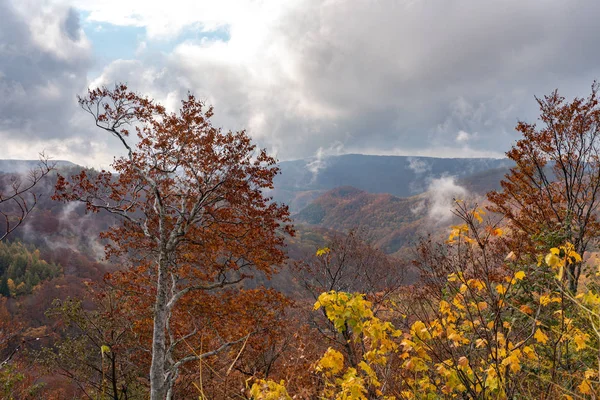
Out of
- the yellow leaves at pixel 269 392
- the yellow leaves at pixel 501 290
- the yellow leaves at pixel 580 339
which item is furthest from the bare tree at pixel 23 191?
the yellow leaves at pixel 580 339

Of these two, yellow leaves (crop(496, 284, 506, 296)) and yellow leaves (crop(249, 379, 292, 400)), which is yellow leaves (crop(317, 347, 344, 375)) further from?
yellow leaves (crop(496, 284, 506, 296))

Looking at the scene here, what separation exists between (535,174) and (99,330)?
18.0 meters

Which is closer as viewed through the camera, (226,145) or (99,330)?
(226,145)

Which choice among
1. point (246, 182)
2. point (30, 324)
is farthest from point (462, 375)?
point (30, 324)

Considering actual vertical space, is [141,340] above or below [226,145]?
below

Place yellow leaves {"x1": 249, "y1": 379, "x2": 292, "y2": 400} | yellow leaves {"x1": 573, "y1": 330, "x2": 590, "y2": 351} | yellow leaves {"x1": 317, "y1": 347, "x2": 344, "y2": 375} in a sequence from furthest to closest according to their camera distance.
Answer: yellow leaves {"x1": 317, "y1": 347, "x2": 344, "y2": 375}
yellow leaves {"x1": 573, "y1": 330, "x2": 590, "y2": 351}
yellow leaves {"x1": 249, "y1": 379, "x2": 292, "y2": 400}

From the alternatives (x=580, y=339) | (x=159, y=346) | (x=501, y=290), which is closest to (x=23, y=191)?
(x=501, y=290)

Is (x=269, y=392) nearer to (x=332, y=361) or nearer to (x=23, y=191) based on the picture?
(x=332, y=361)

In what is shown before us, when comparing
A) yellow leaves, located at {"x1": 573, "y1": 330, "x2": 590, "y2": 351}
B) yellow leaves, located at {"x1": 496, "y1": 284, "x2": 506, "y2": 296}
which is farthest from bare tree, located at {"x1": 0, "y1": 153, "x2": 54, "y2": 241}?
yellow leaves, located at {"x1": 573, "y1": 330, "x2": 590, "y2": 351}

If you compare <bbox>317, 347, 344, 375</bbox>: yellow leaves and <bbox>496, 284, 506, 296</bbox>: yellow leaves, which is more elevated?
<bbox>496, 284, 506, 296</bbox>: yellow leaves

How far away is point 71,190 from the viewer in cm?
1106

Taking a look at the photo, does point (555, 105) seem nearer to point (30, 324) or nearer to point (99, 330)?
point (99, 330)

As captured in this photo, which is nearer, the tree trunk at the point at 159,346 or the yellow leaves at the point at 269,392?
the yellow leaves at the point at 269,392

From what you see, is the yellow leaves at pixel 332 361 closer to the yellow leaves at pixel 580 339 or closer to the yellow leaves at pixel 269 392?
the yellow leaves at pixel 269 392
